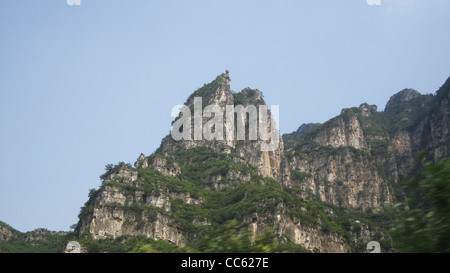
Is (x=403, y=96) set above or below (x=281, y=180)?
above

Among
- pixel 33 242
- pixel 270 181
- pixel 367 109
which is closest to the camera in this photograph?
pixel 33 242

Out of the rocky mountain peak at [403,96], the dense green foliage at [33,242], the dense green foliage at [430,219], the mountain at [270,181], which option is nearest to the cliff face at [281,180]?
the mountain at [270,181]

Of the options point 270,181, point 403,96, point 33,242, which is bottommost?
point 33,242

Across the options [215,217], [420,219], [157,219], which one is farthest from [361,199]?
[420,219]

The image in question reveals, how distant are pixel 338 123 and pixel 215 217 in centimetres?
6936

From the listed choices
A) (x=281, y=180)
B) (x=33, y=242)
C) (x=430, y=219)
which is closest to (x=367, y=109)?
(x=281, y=180)

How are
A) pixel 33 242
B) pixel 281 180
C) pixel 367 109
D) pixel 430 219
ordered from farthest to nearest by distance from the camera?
1. pixel 367 109
2. pixel 281 180
3. pixel 33 242
4. pixel 430 219

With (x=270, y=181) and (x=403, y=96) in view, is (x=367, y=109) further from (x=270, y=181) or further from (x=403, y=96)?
(x=270, y=181)

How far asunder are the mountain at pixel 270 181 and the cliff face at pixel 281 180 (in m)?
0.25

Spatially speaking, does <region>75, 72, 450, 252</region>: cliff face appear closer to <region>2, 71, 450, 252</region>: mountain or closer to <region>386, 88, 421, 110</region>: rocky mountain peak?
<region>2, 71, 450, 252</region>: mountain

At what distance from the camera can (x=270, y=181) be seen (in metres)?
112

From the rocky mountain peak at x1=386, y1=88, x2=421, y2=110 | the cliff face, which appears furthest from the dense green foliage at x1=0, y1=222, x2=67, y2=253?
the rocky mountain peak at x1=386, y1=88, x2=421, y2=110

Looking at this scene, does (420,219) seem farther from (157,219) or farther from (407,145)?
(407,145)

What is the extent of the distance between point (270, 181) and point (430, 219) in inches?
4071
